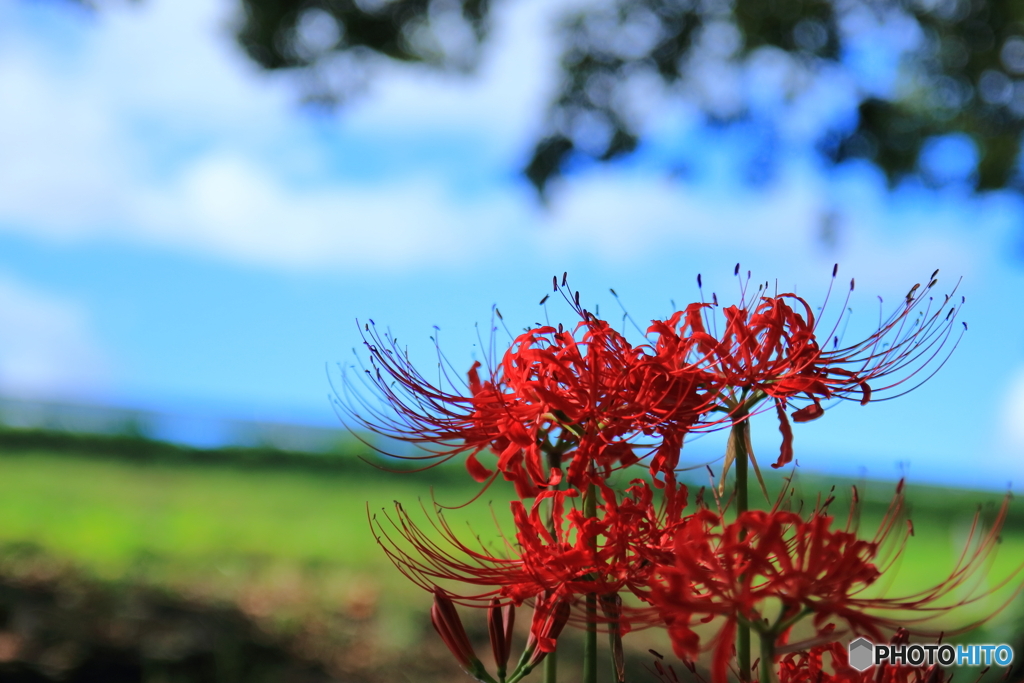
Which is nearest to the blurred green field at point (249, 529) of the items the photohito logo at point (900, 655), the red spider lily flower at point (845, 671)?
the photohito logo at point (900, 655)

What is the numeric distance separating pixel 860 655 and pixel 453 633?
0.47 m

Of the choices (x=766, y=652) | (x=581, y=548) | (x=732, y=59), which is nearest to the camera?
(x=766, y=652)

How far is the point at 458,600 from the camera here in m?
1.12

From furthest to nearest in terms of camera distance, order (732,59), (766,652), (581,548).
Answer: (732,59), (581,548), (766,652)

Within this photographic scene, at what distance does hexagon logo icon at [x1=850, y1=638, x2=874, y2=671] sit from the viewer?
1.04m

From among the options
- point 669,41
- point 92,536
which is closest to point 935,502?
point 669,41

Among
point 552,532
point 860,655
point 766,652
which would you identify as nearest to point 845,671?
point 860,655

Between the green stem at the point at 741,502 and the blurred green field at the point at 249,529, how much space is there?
79.0 inches

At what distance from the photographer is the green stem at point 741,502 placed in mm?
900

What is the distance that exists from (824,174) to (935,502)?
7130 millimetres

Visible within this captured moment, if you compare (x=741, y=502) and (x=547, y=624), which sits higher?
(x=741, y=502)

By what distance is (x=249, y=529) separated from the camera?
6.46 metres

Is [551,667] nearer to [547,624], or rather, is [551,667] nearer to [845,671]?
[547,624]

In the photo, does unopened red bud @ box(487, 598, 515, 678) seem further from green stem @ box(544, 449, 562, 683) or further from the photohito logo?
the photohito logo
